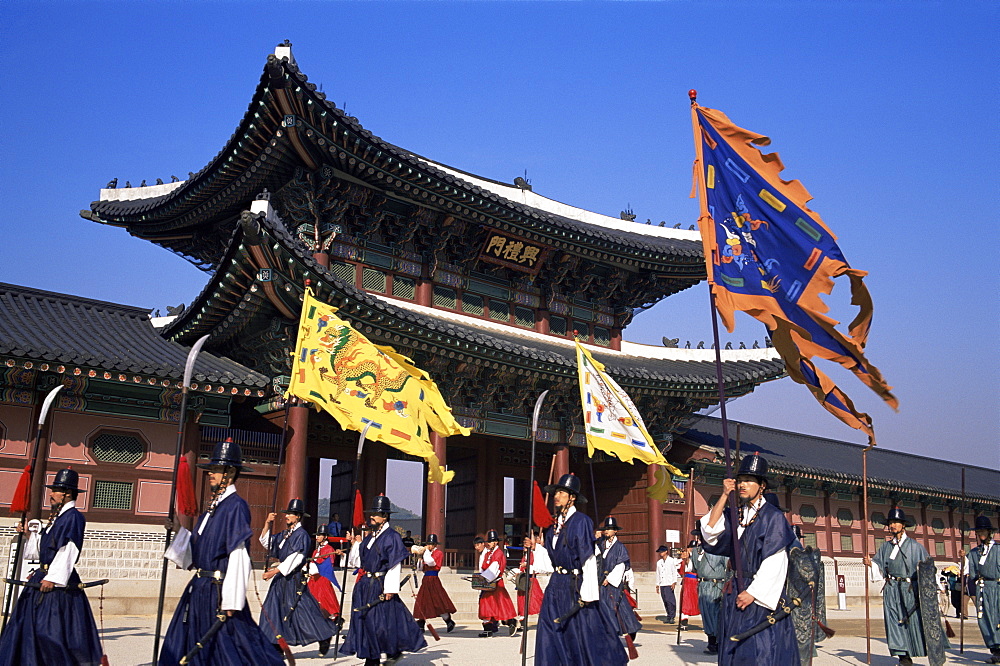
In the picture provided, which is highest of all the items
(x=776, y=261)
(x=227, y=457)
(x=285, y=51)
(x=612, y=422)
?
(x=285, y=51)

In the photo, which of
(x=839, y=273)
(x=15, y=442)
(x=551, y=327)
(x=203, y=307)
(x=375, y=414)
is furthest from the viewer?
(x=551, y=327)

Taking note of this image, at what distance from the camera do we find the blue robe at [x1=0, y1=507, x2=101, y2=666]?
6941 mm

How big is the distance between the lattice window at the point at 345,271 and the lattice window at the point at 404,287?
1139mm

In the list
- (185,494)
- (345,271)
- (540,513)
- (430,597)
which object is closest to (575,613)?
(185,494)

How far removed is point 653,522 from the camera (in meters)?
22.4

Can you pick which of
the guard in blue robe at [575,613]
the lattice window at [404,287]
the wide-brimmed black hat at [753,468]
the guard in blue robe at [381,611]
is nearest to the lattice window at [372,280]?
the lattice window at [404,287]

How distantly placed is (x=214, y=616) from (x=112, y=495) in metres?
10.3

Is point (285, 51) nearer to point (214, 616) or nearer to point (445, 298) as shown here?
point (445, 298)

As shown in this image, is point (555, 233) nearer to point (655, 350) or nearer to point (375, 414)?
point (655, 350)

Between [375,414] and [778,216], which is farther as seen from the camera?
[375,414]

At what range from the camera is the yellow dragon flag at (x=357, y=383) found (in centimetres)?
1034

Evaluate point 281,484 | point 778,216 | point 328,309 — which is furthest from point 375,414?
point 281,484

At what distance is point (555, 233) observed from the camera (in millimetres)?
20828

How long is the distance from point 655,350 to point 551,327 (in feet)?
11.7
